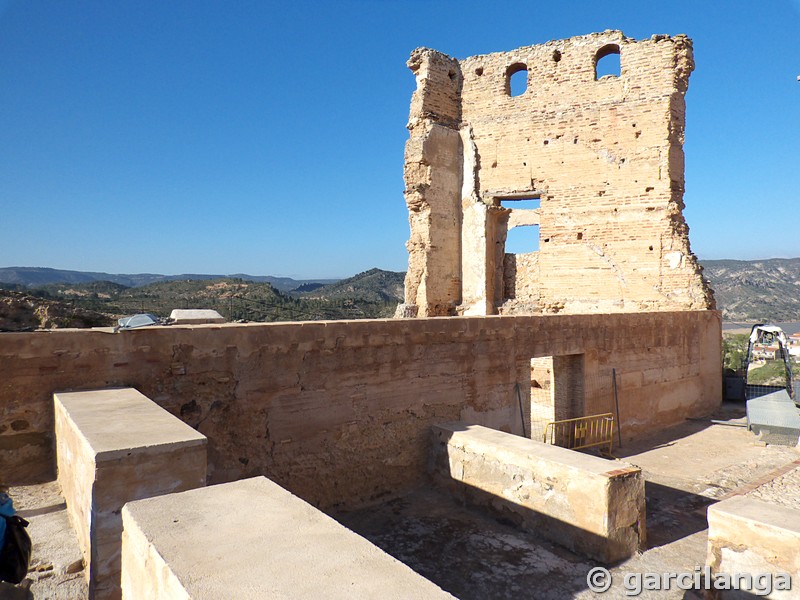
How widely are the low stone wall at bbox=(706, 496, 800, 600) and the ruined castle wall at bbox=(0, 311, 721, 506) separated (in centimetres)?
334

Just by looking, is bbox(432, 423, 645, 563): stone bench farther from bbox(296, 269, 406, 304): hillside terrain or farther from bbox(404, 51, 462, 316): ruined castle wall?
bbox(296, 269, 406, 304): hillside terrain

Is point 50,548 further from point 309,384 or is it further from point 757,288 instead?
point 757,288

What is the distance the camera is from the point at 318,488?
5793mm

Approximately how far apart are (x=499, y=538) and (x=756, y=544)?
2.17m

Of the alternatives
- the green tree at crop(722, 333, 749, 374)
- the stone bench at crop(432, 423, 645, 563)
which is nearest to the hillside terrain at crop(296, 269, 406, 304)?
the green tree at crop(722, 333, 749, 374)

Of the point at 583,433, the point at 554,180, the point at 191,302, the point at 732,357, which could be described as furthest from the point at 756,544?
the point at 191,302

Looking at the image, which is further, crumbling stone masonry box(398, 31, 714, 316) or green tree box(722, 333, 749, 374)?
green tree box(722, 333, 749, 374)

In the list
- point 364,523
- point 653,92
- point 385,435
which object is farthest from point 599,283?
point 364,523

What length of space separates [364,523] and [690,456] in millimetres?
5993

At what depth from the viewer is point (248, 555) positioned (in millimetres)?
2039

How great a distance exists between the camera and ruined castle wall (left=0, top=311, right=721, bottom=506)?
432cm

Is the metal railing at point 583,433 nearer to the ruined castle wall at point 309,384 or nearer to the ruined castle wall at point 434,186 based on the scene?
the ruined castle wall at point 309,384

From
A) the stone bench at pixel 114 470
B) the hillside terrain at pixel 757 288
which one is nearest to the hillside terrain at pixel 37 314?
the stone bench at pixel 114 470

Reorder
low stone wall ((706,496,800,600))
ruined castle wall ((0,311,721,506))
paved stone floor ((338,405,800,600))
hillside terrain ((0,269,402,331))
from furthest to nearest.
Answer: hillside terrain ((0,269,402,331)) → paved stone floor ((338,405,800,600)) → ruined castle wall ((0,311,721,506)) → low stone wall ((706,496,800,600))
